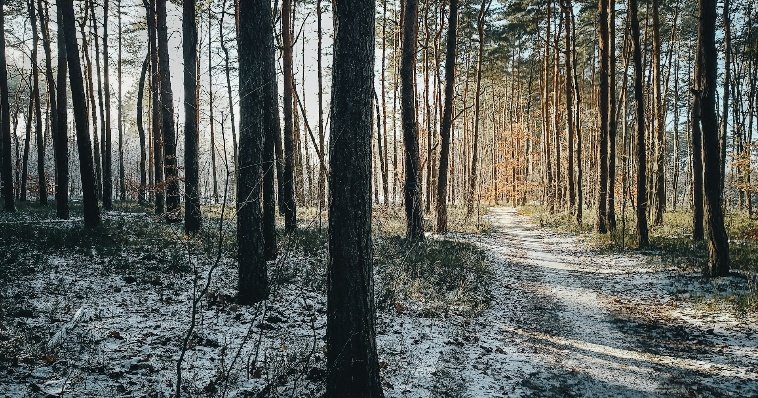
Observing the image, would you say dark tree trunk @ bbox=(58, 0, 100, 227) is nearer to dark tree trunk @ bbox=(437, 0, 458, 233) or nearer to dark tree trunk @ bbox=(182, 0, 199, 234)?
dark tree trunk @ bbox=(182, 0, 199, 234)

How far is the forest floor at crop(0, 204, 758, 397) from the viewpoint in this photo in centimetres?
444

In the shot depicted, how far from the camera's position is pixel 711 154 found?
904 centimetres

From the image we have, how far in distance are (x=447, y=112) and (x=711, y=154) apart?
770 centimetres

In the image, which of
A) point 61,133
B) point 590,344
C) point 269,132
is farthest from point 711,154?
point 61,133

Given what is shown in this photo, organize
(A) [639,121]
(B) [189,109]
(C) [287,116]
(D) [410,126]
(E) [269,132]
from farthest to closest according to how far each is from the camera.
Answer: (C) [287,116]
(D) [410,126]
(A) [639,121]
(B) [189,109]
(E) [269,132]

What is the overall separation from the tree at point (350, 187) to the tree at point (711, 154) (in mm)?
8789

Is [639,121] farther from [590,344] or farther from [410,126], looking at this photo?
[590,344]

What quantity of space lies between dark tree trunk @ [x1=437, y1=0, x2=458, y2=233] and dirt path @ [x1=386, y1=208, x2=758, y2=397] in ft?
18.0

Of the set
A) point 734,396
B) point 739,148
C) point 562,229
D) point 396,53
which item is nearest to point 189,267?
point 734,396

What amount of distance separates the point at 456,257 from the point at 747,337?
606cm

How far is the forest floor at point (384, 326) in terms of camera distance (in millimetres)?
4441

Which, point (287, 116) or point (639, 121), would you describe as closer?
point (639, 121)

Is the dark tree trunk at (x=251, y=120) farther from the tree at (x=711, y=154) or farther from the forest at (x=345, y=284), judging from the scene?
the tree at (x=711, y=154)

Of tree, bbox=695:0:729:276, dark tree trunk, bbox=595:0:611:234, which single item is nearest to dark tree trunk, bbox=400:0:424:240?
tree, bbox=695:0:729:276
